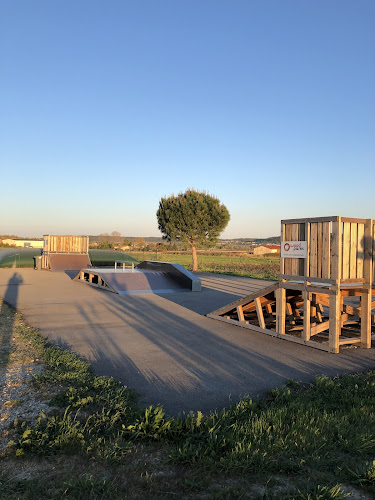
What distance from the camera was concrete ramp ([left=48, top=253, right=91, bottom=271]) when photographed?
2812 cm

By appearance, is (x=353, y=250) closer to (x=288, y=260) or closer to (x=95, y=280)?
(x=288, y=260)

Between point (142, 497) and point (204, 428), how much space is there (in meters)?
1.19

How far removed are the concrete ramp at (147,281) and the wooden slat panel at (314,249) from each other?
32.5 feet

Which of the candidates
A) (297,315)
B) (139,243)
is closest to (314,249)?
(297,315)

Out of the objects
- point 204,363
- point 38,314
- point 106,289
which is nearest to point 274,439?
point 204,363

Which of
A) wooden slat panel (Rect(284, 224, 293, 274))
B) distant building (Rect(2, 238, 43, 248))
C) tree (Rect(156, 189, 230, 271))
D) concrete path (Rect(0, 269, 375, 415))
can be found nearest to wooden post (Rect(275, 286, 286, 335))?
wooden slat panel (Rect(284, 224, 293, 274))

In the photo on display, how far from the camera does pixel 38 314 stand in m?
11.2

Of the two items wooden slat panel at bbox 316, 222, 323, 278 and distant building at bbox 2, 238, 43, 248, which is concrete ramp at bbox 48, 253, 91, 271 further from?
distant building at bbox 2, 238, 43, 248

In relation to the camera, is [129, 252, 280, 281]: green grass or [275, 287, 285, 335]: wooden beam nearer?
[275, 287, 285, 335]: wooden beam

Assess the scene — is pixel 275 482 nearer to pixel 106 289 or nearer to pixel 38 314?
pixel 38 314

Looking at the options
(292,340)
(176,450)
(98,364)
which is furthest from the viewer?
(292,340)

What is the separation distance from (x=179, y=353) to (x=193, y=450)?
12.4 ft

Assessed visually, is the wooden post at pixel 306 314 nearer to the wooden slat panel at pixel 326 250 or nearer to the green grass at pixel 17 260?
the wooden slat panel at pixel 326 250

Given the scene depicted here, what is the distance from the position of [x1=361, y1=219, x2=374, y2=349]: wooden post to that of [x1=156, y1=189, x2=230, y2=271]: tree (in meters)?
22.3
